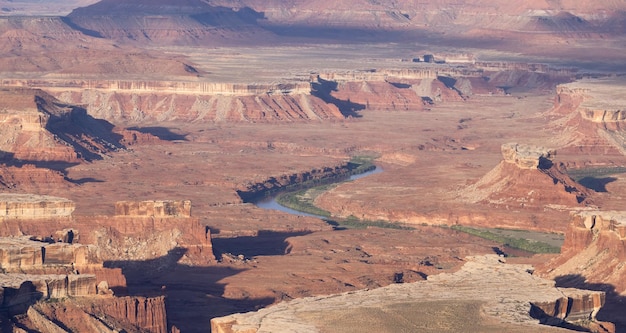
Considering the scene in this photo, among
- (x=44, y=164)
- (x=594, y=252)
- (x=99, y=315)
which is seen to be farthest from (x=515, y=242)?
(x=99, y=315)

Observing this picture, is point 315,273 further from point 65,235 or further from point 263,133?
point 263,133

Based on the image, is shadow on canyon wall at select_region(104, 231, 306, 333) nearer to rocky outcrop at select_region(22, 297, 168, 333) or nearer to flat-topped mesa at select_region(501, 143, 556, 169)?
rocky outcrop at select_region(22, 297, 168, 333)

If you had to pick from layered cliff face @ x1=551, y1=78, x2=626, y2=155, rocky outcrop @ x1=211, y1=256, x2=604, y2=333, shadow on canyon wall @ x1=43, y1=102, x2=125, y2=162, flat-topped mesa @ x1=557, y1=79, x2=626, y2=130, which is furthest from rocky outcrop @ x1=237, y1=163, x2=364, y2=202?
rocky outcrop @ x1=211, y1=256, x2=604, y2=333

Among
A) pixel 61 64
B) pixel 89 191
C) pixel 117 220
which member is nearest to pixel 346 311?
pixel 117 220

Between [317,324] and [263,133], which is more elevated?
[317,324]

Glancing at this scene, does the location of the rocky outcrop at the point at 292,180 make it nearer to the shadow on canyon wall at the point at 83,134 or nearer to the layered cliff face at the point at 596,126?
the shadow on canyon wall at the point at 83,134
